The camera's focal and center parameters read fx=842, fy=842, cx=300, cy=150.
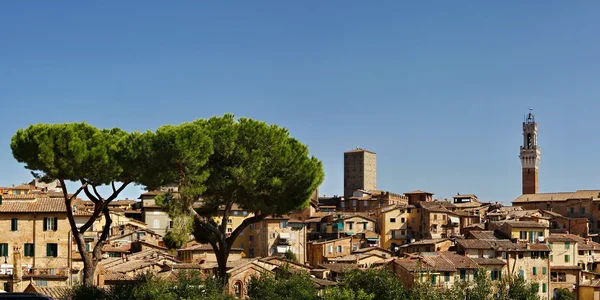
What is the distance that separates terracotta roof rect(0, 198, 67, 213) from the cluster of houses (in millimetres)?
56

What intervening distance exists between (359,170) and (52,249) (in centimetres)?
9341

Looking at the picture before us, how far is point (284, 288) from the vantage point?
133ft

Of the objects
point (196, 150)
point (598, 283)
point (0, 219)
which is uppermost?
point (196, 150)

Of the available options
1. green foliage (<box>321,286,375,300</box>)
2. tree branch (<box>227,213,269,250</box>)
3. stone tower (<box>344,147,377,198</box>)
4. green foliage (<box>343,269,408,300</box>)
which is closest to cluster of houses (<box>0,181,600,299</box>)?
green foliage (<box>343,269,408,300</box>)

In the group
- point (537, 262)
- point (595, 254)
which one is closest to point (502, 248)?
point (537, 262)

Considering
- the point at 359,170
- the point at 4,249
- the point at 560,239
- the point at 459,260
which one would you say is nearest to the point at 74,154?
the point at 4,249

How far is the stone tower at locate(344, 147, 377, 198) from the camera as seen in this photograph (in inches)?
5330

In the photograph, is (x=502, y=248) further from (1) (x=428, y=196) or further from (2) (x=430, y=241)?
(1) (x=428, y=196)

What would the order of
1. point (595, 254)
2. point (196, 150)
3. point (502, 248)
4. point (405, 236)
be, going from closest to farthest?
point (196, 150) → point (502, 248) → point (595, 254) → point (405, 236)

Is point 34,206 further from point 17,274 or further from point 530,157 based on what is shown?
point 530,157

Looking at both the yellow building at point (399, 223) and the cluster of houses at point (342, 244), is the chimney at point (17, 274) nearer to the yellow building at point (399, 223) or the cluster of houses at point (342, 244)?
the cluster of houses at point (342, 244)

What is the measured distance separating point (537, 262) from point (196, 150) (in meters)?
37.2

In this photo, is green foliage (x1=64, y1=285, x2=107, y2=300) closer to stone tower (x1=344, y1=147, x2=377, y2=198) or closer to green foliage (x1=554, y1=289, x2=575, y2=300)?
green foliage (x1=554, y1=289, x2=575, y2=300)

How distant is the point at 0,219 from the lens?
149 feet
